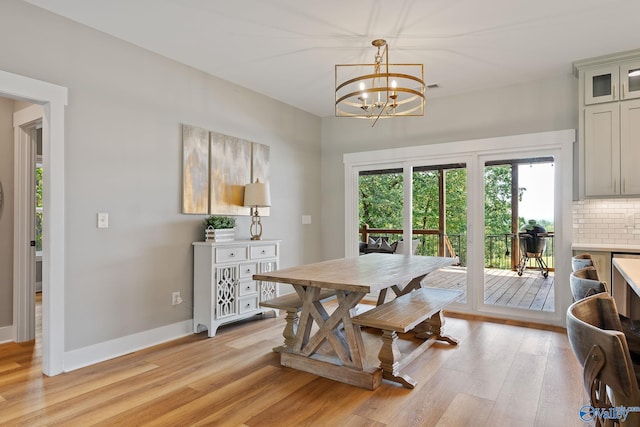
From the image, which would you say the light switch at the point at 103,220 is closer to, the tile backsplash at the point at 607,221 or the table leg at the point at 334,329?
the table leg at the point at 334,329

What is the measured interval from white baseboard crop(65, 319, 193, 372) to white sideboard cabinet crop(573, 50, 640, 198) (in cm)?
422

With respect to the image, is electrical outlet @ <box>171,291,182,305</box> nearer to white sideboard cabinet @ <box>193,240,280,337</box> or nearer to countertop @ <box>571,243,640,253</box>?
white sideboard cabinet @ <box>193,240,280,337</box>

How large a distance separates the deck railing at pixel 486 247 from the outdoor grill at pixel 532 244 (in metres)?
0.04

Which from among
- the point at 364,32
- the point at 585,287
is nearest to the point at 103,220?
the point at 364,32

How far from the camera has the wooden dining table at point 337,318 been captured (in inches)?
96.7

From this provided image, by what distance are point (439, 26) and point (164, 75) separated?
250 cm

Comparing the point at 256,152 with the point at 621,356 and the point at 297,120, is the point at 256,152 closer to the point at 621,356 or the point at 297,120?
the point at 297,120

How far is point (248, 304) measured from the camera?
3.90 meters

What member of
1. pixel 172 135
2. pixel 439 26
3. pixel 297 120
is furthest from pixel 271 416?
pixel 297 120

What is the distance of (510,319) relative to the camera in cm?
419

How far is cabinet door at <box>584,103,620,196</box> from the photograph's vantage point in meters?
3.52

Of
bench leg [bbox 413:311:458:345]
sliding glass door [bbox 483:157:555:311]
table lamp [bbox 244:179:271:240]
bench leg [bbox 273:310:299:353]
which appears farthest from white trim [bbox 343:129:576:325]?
bench leg [bbox 273:310:299:353]

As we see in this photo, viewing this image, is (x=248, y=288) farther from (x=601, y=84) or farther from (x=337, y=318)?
(x=601, y=84)

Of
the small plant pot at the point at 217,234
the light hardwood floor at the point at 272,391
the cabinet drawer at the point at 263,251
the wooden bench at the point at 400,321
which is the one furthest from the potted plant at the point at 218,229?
the wooden bench at the point at 400,321
